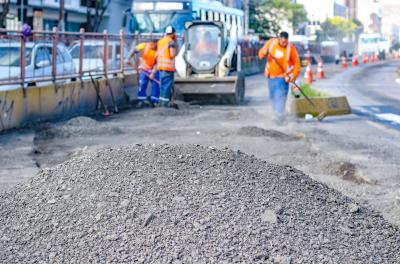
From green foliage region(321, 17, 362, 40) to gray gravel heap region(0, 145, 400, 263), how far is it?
8537 cm

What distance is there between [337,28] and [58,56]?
93.2 metres

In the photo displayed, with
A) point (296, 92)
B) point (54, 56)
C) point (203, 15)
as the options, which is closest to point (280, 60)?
point (296, 92)

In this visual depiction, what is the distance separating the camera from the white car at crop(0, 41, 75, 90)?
48.0 feet

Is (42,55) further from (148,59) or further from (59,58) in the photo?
(148,59)

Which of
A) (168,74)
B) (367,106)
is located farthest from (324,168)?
(367,106)

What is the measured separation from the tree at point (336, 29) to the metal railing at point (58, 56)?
72.0 meters

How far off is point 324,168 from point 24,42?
679 cm

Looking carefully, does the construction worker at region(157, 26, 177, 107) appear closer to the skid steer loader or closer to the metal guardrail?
the metal guardrail

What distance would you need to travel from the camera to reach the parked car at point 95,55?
18.0m

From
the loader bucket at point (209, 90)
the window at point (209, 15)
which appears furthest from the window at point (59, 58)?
the window at point (209, 15)

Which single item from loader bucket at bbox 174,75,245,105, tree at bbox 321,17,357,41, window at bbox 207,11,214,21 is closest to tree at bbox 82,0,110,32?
window at bbox 207,11,214,21

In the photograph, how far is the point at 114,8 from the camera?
53.8 metres

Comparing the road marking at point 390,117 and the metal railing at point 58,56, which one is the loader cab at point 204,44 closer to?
the metal railing at point 58,56

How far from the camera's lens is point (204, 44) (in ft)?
71.4
